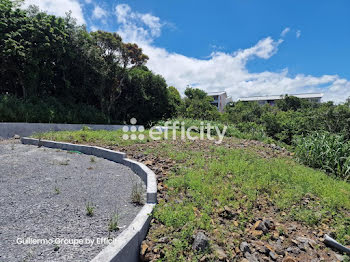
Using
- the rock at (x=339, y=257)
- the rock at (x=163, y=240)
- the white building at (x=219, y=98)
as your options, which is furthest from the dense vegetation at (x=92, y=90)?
the white building at (x=219, y=98)

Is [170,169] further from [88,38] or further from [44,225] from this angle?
[88,38]

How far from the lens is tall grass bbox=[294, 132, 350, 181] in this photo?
4.51m

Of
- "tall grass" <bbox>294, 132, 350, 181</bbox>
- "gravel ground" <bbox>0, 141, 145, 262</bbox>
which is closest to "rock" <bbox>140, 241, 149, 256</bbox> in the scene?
"gravel ground" <bbox>0, 141, 145, 262</bbox>

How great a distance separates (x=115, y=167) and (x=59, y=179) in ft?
3.57

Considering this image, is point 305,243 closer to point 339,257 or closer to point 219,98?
point 339,257

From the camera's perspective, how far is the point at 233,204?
254cm

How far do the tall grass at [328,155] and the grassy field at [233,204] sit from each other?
1.13 metres

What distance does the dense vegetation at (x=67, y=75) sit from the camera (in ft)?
25.5

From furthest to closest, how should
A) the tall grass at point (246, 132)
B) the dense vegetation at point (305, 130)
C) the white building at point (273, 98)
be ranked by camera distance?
the white building at point (273, 98)
the tall grass at point (246, 132)
the dense vegetation at point (305, 130)

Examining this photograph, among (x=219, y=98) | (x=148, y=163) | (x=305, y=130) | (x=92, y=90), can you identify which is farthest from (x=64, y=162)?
(x=219, y=98)

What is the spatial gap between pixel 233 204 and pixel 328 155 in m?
3.87

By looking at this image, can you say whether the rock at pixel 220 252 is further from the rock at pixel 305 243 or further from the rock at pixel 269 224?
the rock at pixel 305 243

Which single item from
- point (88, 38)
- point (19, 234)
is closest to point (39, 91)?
point (88, 38)

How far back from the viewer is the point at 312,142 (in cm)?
541
